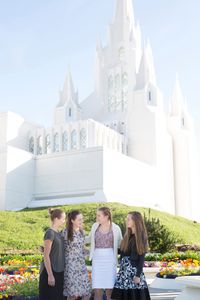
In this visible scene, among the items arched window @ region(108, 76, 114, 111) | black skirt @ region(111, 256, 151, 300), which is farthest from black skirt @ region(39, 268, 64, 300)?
arched window @ region(108, 76, 114, 111)

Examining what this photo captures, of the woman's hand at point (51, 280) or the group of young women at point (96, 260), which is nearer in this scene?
the woman's hand at point (51, 280)

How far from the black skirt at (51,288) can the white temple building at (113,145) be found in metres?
23.5

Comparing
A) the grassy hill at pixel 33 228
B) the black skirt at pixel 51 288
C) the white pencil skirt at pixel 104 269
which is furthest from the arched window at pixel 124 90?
the black skirt at pixel 51 288

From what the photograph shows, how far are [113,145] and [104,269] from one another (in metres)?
31.8

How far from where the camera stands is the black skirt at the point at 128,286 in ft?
17.1

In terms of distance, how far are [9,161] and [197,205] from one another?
20547 mm

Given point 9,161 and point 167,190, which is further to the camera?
point 167,190

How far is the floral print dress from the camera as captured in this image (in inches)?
214

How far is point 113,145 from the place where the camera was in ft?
122

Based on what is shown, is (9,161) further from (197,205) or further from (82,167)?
(197,205)

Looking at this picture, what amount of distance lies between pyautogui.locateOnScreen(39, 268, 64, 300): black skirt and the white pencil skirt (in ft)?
1.40

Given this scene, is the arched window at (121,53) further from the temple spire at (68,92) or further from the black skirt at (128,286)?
the black skirt at (128,286)

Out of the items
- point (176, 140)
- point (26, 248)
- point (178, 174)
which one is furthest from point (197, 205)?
point (26, 248)

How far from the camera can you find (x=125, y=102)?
139 feet
